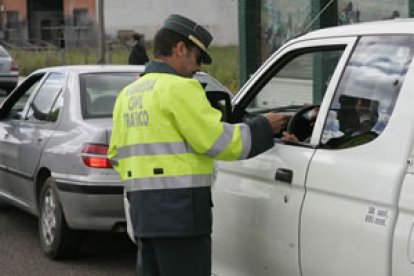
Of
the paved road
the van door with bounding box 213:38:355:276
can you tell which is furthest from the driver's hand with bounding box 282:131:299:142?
the paved road

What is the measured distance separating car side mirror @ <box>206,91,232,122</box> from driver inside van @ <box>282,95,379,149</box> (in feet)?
1.95

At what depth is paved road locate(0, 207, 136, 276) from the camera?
19.4 feet

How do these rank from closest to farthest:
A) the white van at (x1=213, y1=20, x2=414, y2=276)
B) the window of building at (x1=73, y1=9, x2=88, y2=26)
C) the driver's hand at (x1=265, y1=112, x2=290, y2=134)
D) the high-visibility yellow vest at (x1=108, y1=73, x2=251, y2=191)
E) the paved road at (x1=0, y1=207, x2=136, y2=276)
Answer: the white van at (x1=213, y1=20, x2=414, y2=276) < the high-visibility yellow vest at (x1=108, y1=73, x2=251, y2=191) < the driver's hand at (x1=265, y1=112, x2=290, y2=134) < the paved road at (x1=0, y1=207, x2=136, y2=276) < the window of building at (x1=73, y1=9, x2=88, y2=26)

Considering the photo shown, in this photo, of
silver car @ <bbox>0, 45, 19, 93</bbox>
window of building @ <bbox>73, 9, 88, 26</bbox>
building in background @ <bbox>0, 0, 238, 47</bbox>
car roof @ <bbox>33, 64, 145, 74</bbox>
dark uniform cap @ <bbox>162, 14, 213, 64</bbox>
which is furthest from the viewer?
window of building @ <bbox>73, 9, 88, 26</bbox>

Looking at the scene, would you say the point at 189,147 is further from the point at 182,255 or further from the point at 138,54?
the point at 138,54

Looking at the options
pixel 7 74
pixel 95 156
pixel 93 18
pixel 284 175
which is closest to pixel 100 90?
pixel 95 156

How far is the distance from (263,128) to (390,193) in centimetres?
74

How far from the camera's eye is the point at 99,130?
5738 mm

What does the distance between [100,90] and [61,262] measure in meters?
1.48

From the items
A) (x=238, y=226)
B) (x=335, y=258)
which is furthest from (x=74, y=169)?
(x=335, y=258)

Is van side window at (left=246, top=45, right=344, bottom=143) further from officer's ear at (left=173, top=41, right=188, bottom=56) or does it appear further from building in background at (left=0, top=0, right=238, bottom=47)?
building in background at (left=0, top=0, right=238, bottom=47)

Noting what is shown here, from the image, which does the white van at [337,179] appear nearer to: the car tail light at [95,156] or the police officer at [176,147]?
the police officer at [176,147]

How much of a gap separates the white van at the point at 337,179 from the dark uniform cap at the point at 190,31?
1.94ft

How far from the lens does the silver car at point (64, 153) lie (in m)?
5.66
